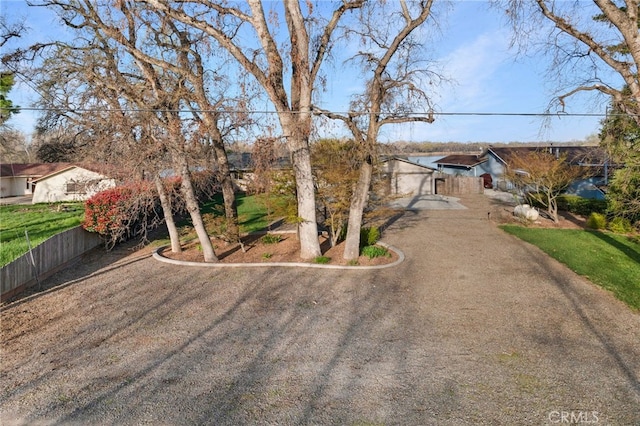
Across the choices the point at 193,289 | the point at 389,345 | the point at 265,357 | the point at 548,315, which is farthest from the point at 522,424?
the point at 193,289

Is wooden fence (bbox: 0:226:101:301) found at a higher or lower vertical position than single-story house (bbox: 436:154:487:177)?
lower

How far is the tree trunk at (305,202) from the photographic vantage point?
993 centimetres

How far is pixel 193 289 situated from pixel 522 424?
671 cm

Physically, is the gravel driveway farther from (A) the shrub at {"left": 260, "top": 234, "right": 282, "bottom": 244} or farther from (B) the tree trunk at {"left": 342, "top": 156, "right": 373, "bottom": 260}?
(A) the shrub at {"left": 260, "top": 234, "right": 282, "bottom": 244}

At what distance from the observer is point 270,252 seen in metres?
11.3

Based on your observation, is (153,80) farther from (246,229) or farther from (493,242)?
(493,242)

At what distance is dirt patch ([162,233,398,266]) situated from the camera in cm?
1023

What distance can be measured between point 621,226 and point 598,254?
5.17m

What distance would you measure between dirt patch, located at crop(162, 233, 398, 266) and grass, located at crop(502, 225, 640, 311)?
4.93m

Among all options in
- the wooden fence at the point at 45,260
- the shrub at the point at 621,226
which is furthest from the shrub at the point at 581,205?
the wooden fence at the point at 45,260

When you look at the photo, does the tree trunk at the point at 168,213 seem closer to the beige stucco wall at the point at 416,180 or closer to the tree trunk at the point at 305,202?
the tree trunk at the point at 305,202

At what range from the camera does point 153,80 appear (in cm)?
1020

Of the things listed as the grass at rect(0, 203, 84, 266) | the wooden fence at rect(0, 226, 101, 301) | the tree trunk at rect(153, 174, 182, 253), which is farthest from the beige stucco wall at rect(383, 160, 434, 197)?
the wooden fence at rect(0, 226, 101, 301)

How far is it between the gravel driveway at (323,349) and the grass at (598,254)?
628 millimetres
